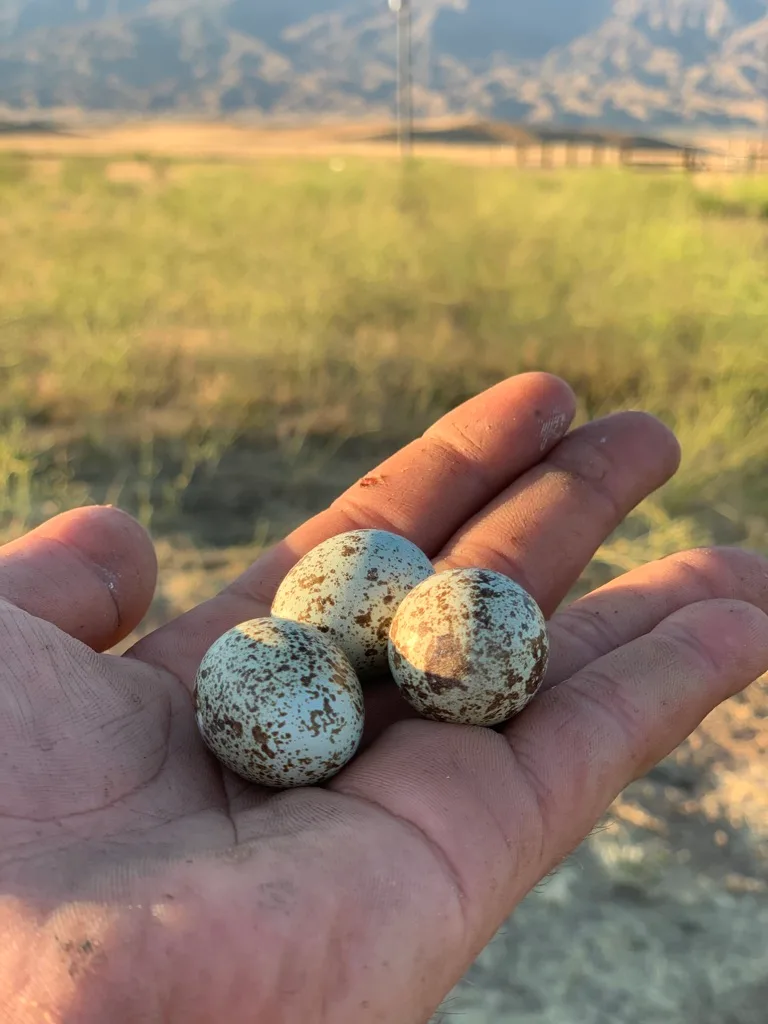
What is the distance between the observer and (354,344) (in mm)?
5527

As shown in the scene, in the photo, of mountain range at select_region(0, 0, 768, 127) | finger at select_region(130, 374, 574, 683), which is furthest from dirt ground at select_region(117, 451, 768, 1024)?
mountain range at select_region(0, 0, 768, 127)

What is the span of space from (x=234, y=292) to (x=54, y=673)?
14.6 ft

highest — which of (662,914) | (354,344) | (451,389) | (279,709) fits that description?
(279,709)

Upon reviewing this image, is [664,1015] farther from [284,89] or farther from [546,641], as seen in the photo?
[284,89]

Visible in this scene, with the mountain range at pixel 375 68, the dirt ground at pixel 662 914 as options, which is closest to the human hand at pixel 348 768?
the dirt ground at pixel 662 914

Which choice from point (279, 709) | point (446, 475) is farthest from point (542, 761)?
point (446, 475)

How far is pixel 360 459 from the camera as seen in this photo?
4.91 m

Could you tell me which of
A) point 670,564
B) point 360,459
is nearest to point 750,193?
point 360,459

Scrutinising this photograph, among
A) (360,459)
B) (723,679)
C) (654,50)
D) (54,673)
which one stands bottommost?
→ (360,459)

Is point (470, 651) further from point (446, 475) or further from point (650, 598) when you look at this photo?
point (446, 475)

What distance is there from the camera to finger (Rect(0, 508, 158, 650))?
217cm

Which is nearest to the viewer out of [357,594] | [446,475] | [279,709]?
[279,709]

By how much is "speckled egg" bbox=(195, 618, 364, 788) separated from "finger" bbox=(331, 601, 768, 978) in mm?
83

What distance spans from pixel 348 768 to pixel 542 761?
0.39 m
